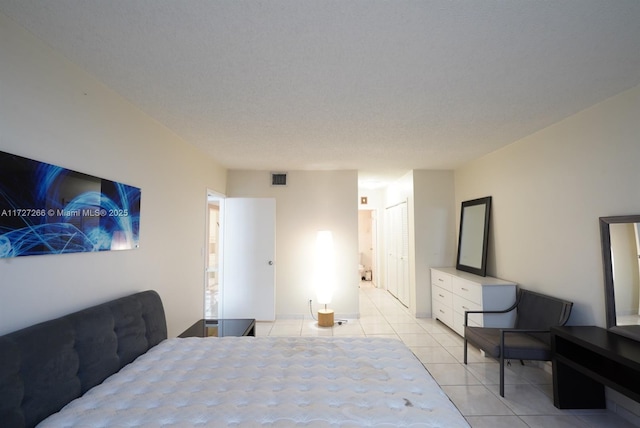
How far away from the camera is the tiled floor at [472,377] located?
221cm

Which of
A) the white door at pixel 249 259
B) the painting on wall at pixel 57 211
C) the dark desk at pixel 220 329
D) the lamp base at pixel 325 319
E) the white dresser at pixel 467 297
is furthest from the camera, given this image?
the white door at pixel 249 259

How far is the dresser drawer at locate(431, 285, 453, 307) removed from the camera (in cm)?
416

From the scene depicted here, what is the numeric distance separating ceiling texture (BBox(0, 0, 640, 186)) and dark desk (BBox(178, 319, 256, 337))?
2.16 metres

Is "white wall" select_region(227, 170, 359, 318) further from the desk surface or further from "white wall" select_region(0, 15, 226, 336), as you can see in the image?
the desk surface

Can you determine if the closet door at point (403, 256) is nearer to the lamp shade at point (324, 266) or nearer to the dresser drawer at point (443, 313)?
the dresser drawer at point (443, 313)

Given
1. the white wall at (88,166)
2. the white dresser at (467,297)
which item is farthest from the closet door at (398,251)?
the white wall at (88,166)

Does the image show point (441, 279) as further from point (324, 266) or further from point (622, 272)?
point (622, 272)

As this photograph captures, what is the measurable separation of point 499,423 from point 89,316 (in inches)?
118

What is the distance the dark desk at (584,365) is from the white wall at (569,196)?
0.35m

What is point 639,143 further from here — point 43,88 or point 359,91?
point 43,88

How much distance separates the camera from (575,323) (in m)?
2.65

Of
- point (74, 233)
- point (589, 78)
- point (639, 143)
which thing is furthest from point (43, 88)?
point (639, 143)

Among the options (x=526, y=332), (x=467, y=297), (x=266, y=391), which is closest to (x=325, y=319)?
(x=467, y=297)

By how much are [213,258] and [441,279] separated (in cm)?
679
